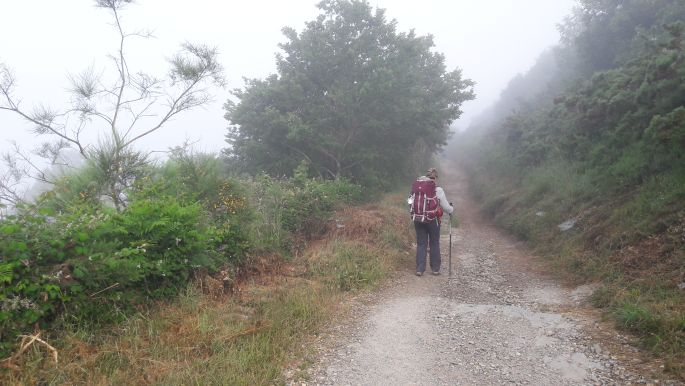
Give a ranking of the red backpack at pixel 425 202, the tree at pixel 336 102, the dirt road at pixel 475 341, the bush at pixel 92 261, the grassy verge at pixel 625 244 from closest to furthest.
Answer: the bush at pixel 92 261 < the dirt road at pixel 475 341 < the grassy verge at pixel 625 244 < the red backpack at pixel 425 202 < the tree at pixel 336 102

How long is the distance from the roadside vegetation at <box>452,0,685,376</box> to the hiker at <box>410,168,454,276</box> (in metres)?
2.24

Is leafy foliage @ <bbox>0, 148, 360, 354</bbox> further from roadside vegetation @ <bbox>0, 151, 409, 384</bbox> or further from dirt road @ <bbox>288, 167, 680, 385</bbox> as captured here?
dirt road @ <bbox>288, 167, 680, 385</bbox>

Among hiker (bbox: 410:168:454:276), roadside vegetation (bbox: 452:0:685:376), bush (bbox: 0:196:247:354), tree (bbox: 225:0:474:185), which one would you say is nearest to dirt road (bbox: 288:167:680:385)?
roadside vegetation (bbox: 452:0:685:376)

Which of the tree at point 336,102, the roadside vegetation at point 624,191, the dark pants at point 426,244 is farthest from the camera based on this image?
the tree at point 336,102

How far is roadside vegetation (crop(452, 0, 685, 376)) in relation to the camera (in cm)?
477

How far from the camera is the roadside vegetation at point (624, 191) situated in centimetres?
477

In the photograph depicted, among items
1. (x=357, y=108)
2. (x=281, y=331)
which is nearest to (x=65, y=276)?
(x=281, y=331)

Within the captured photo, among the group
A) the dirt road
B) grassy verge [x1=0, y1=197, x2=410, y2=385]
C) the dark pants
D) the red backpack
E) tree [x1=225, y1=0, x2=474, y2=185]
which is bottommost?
the dirt road

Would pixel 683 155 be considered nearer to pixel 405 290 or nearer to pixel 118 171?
pixel 405 290

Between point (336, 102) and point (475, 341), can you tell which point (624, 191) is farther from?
point (336, 102)

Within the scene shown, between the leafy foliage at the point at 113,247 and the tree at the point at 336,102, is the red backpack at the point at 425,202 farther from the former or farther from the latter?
the tree at the point at 336,102

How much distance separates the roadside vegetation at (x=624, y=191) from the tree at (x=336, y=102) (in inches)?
204

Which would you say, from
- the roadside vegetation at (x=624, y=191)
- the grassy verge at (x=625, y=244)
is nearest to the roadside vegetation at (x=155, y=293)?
the grassy verge at (x=625, y=244)

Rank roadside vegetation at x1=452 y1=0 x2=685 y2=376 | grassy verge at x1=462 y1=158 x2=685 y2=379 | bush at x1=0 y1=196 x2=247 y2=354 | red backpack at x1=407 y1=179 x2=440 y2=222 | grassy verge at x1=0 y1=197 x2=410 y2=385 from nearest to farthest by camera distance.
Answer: grassy verge at x1=0 y1=197 x2=410 y2=385 < bush at x1=0 y1=196 x2=247 y2=354 < grassy verge at x1=462 y1=158 x2=685 y2=379 < roadside vegetation at x1=452 y1=0 x2=685 y2=376 < red backpack at x1=407 y1=179 x2=440 y2=222
